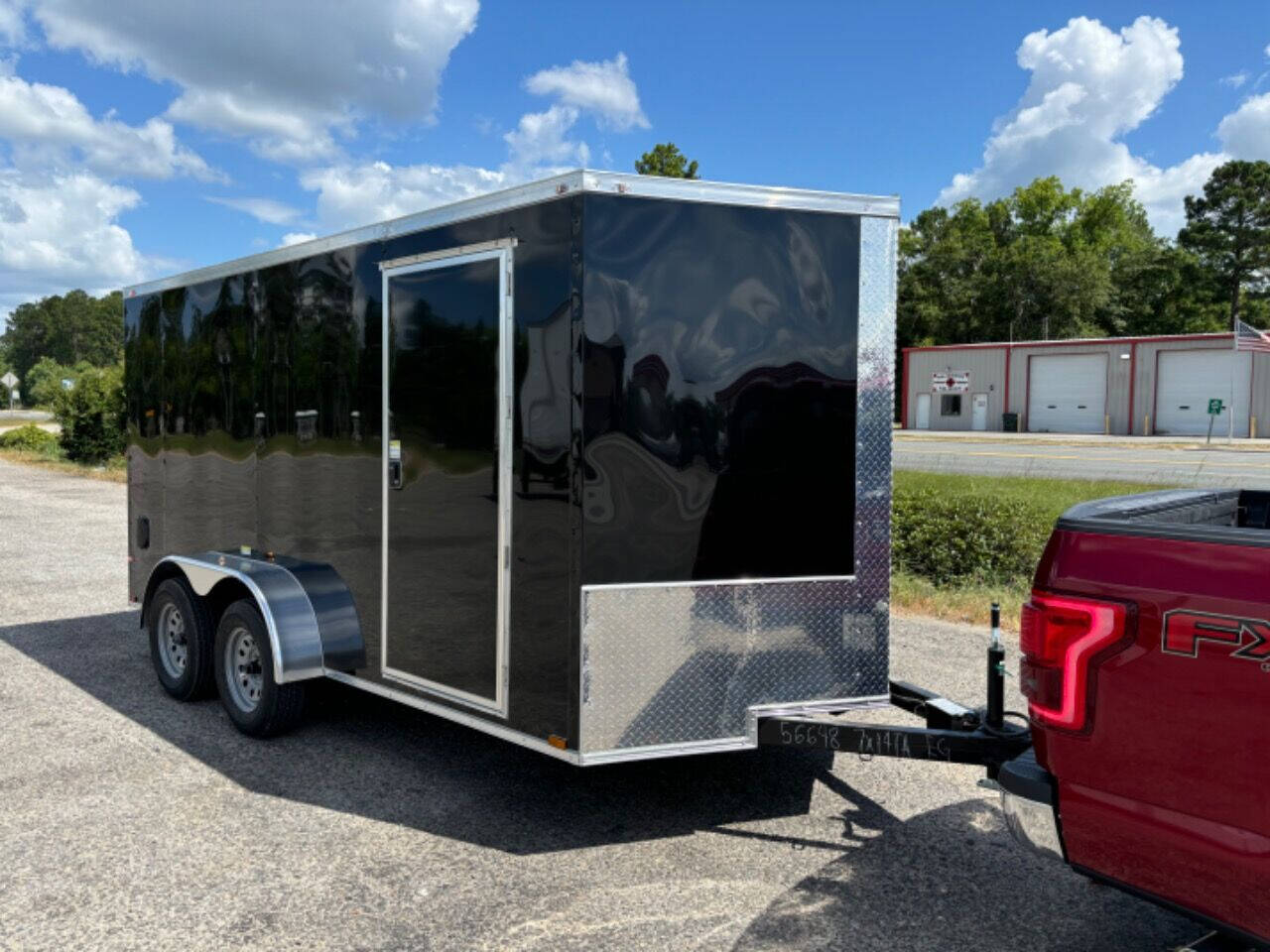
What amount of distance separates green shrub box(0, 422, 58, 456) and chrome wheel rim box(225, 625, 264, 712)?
2859 centimetres

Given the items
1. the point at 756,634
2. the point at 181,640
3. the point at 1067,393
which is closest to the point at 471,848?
the point at 756,634

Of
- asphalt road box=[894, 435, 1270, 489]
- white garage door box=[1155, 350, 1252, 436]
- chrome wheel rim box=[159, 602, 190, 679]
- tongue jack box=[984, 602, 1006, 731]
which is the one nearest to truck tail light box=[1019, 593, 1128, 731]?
tongue jack box=[984, 602, 1006, 731]

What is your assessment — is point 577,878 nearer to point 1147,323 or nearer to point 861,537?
point 861,537

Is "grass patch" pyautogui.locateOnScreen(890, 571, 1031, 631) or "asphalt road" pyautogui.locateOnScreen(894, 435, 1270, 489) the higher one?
"asphalt road" pyautogui.locateOnScreen(894, 435, 1270, 489)

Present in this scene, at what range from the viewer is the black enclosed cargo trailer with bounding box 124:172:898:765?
13.3ft

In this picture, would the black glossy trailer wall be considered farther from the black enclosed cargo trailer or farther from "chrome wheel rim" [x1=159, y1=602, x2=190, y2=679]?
"chrome wheel rim" [x1=159, y1=602, x2=190, y2=679]

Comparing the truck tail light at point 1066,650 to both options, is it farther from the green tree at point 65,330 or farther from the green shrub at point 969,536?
the green tree at point 65,330

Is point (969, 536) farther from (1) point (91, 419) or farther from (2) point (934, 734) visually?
(1) point (91, 419)

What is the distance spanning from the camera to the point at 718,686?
13.7ft

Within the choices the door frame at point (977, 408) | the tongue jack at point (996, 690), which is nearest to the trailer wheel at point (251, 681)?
the tongue jack at point (996, 690)

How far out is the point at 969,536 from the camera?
9312mm

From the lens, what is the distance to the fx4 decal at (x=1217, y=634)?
226 cm

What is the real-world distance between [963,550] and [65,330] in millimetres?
164456

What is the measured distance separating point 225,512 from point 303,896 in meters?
3.14
